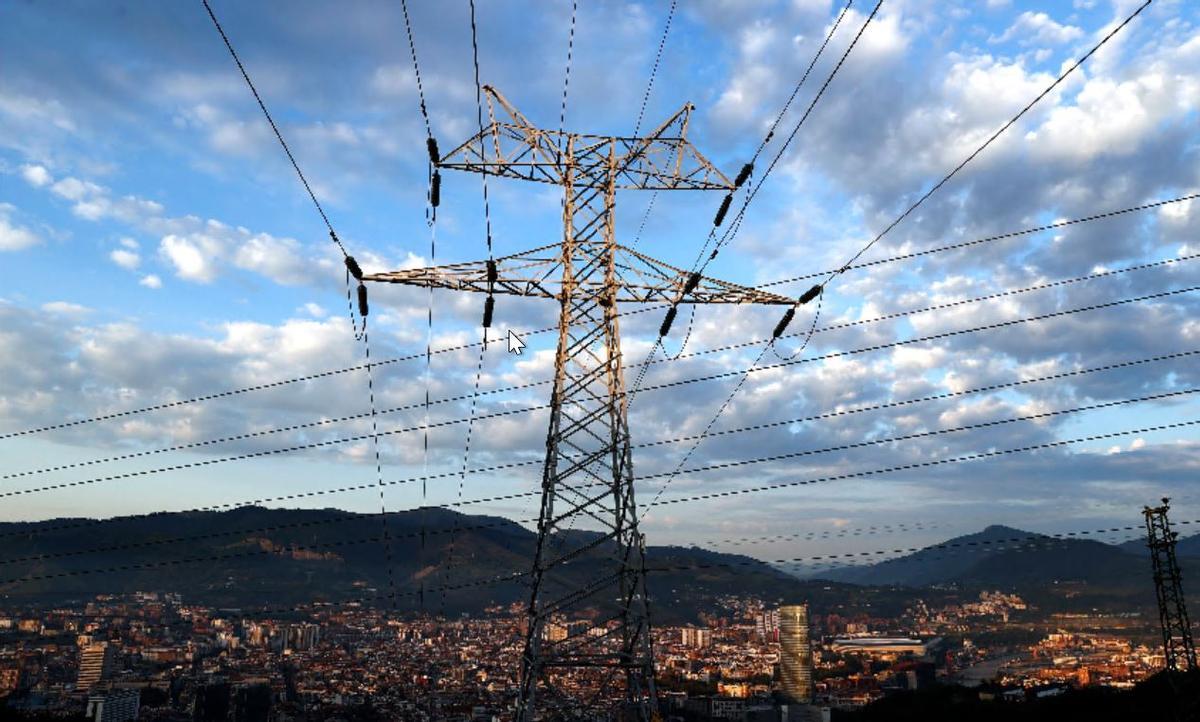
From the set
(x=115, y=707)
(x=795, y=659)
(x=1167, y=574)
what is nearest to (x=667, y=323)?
(x=1167, y=574)

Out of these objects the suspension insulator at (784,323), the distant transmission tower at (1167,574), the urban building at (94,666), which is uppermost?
the suspension insulator at (784,323)

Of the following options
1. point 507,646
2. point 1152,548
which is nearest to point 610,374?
point 1152,548

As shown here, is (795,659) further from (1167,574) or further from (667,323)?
(667,323)

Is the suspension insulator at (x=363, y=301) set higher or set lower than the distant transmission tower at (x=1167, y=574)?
higher

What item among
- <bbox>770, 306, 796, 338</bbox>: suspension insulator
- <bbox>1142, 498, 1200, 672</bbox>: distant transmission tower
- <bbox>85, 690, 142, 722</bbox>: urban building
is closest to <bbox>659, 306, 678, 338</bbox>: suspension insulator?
<bbox>770, 306, 796, 338</bbox>: suspension insulator

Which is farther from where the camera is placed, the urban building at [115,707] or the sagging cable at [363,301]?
the urban building at [115,707]

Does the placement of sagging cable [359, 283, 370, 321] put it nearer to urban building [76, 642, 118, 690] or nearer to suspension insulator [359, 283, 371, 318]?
suspension insulator [359, 283, 371, 318]

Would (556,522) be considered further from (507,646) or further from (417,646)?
(417,646)

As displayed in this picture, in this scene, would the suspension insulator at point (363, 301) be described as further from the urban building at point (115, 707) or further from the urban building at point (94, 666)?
the urban building at point (94, 666)

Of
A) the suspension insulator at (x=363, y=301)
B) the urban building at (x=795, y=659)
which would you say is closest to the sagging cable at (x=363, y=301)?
the suspension insulator at (x=363, y=301)
